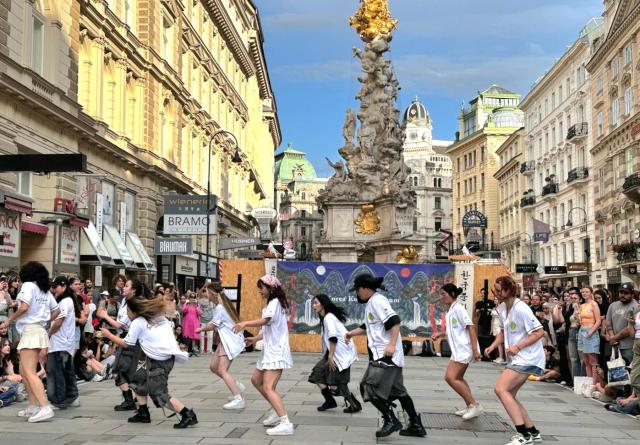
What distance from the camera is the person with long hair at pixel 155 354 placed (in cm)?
945

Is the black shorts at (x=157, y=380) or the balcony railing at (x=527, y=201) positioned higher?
the balcony railing at (x=527, y=201)

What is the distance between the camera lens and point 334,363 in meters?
11.0

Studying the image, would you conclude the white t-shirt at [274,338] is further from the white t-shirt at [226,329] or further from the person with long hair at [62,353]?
the person with long hair at [62,353]

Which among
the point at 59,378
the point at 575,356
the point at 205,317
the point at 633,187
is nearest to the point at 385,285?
the point at 205,317

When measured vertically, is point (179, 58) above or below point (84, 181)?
above

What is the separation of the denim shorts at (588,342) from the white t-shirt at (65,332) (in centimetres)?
841

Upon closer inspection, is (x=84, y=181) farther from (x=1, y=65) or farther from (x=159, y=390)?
(x=159, y=390)

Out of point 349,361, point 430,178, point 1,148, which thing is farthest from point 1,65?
point 430,178

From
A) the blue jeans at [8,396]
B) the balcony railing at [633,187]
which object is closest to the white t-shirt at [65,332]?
the blue jeans at [8,396]

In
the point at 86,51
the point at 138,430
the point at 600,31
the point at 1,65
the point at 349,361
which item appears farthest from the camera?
the point at 600,31

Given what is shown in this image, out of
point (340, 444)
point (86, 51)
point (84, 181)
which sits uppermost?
point (86, 51)

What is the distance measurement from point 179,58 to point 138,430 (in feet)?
103

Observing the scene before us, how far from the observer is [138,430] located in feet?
30.9

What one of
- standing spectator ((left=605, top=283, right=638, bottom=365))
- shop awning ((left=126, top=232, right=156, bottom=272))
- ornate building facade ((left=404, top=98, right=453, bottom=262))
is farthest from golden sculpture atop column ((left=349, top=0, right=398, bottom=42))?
ornate building facade ((left=404, top=98, right=453, bottom=262))
